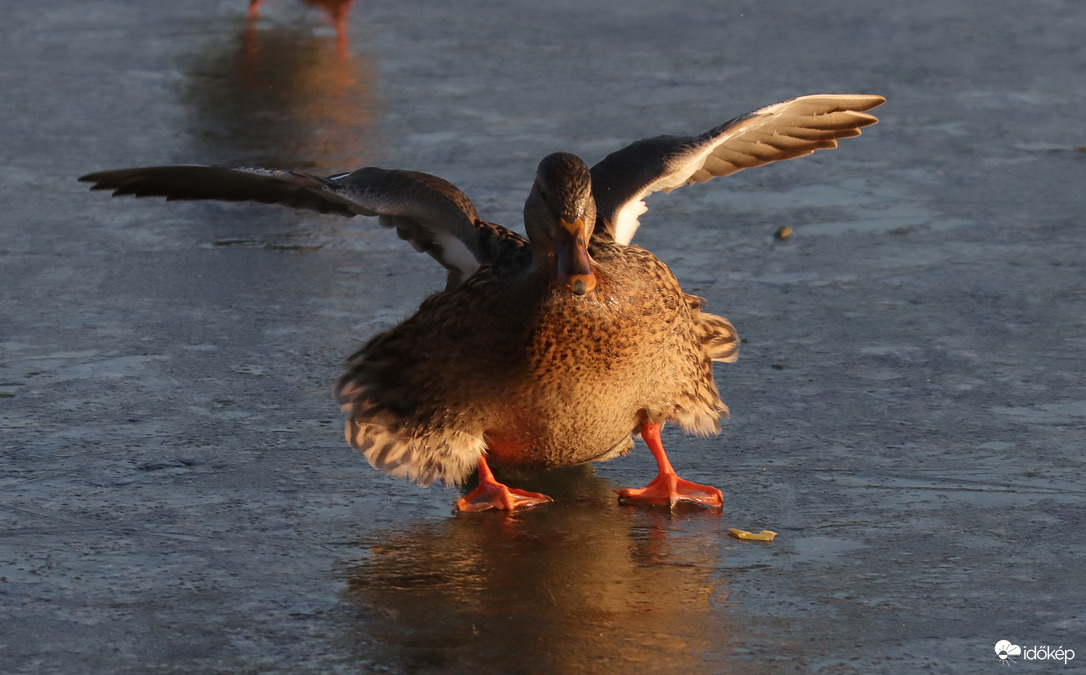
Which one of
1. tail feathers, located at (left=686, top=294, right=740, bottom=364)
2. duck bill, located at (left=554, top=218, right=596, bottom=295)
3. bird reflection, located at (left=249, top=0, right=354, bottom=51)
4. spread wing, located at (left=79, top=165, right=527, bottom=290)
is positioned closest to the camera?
duck bill, located at (left=554, top=218, right=596, bottom=295)

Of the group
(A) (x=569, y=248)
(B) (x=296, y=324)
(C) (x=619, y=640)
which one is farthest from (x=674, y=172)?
(C) (x=619, y=640)

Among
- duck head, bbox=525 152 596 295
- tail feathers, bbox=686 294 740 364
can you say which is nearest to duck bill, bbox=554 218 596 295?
duck head, bbox=525 152 596 295

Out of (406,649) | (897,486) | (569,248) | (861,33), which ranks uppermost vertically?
(861,33)

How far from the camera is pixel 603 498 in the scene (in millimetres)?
4500

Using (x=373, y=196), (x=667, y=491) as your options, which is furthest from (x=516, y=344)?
(x=373, y=196)

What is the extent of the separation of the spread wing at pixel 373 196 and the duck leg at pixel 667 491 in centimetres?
74

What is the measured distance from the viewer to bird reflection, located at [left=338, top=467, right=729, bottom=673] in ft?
11.1

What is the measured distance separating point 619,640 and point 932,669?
2.20 feet

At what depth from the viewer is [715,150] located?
567 cm

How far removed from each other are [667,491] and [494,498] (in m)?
0.48

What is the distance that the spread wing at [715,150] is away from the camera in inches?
199

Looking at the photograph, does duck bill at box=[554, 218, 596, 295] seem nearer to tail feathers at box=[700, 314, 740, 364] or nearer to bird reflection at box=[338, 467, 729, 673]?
bird reflection at box=[338, 467, 729, 673]

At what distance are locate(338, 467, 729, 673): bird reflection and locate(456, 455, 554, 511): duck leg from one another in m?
0.04

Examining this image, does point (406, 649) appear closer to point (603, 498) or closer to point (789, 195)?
point (603, 498)
